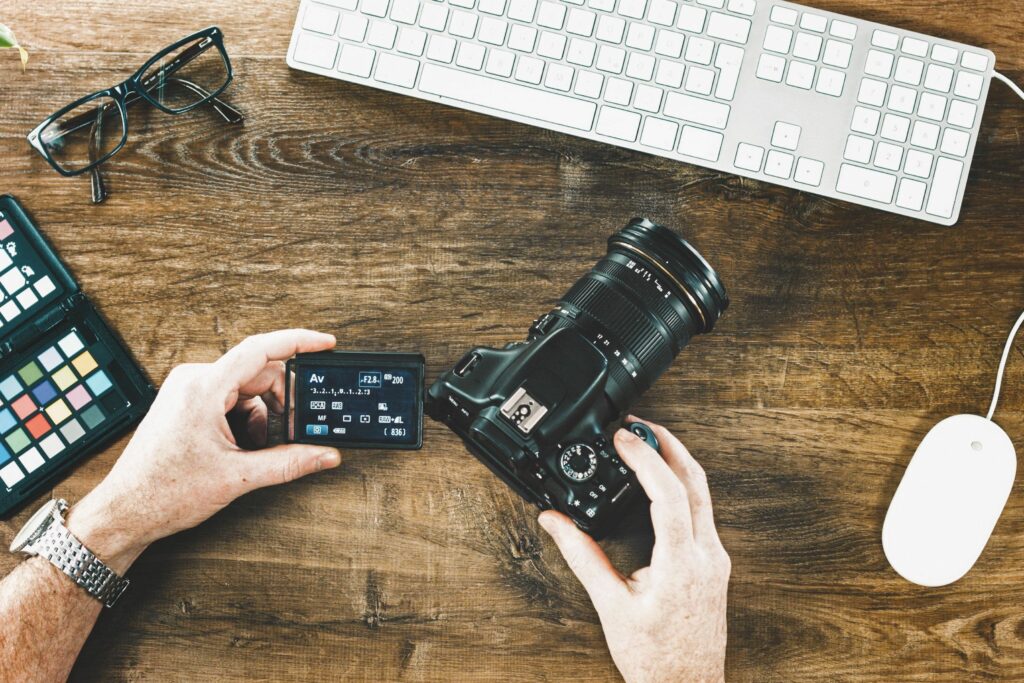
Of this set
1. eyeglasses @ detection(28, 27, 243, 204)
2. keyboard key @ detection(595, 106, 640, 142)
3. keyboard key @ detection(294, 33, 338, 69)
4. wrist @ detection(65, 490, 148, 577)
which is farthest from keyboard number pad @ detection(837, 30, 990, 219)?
wrist @ detection(65, 490, 148, 577)

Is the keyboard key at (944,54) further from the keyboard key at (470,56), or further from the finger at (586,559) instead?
the finger at (586,559)

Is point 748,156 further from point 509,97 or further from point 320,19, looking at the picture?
point 320,19

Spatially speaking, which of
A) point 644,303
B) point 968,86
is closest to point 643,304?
point 644,303

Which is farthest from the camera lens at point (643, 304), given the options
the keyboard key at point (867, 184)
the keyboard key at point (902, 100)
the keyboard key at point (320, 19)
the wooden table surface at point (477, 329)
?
the keyboard key at point (320, 19)

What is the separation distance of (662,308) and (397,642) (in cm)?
50

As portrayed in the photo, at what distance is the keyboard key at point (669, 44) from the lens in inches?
35.7

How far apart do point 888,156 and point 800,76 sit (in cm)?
14

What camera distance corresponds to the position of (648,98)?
0.90 meters

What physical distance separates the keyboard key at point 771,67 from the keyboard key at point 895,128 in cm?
13

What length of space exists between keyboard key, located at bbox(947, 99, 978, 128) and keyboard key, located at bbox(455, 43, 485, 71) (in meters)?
0.55

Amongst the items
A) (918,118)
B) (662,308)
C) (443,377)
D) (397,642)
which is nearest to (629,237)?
(662,308)

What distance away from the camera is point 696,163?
2.95ft

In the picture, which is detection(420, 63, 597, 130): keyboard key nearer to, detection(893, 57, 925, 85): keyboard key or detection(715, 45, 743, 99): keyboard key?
detection(715, 45, 743, 99): keyboard key

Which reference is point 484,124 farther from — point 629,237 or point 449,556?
point 449,556
